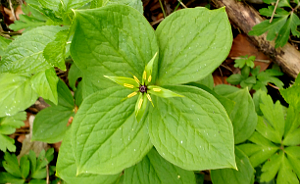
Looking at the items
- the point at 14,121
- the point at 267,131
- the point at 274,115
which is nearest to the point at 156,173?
the point at 267,131

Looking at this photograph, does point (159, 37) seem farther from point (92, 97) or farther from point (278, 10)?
point (278, 10)

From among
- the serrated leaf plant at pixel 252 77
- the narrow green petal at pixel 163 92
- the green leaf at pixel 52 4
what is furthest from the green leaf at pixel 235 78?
the green leaf at pixel 52 4

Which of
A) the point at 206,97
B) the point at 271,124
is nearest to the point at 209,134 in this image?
the point at 206,97

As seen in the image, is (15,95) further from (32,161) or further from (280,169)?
(280,169)

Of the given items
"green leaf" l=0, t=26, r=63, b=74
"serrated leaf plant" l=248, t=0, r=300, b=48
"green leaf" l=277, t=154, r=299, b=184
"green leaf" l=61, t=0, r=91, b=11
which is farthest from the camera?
"serrated leaf plant" l=248, t=0, r=300, b=48

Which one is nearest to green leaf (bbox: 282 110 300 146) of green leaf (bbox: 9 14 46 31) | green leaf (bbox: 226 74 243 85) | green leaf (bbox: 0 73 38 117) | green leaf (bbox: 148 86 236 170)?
green leaf (bbox: 226 74 243 85)

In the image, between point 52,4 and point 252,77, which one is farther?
point 252,77

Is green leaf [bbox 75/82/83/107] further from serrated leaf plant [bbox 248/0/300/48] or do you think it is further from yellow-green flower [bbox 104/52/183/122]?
serrated leaf plant [bbox 248/0/300/48]
